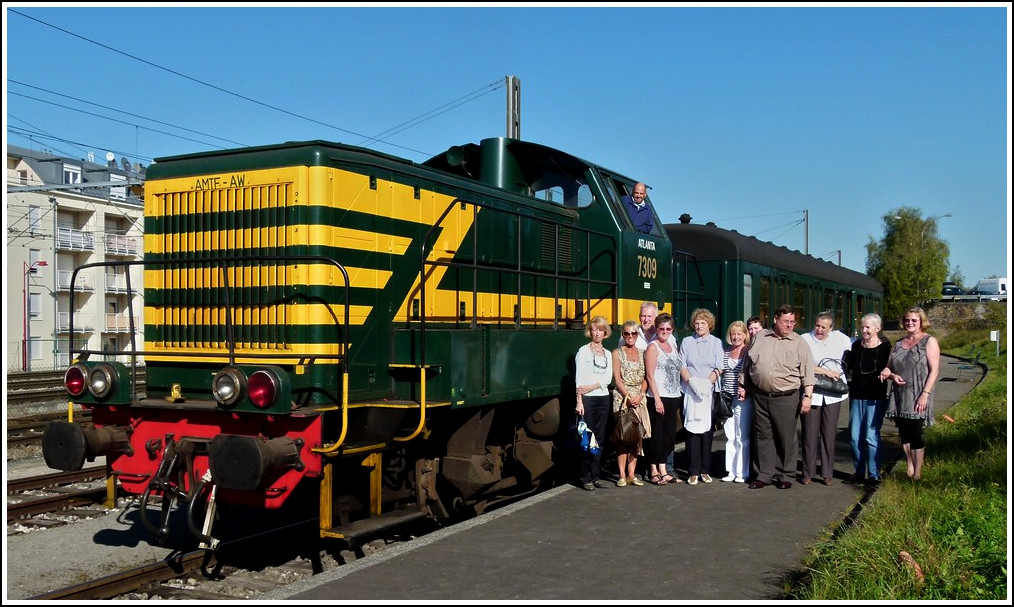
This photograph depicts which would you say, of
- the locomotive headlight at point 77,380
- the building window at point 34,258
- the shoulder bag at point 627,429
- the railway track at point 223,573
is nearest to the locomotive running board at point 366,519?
the railway track at point 223,573

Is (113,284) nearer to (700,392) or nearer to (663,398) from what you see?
(663,398)

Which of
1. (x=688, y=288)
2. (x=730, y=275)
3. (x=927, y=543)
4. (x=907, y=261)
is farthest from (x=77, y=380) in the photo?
(x=907, y=261)

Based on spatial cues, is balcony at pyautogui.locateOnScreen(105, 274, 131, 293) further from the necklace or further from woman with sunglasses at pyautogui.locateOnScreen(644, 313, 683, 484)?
the necklace

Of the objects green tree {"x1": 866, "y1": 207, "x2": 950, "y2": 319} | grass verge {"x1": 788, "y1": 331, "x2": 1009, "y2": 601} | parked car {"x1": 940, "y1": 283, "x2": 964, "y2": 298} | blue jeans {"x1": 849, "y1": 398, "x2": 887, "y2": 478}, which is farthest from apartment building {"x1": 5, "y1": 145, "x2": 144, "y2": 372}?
parked car {"x1": 940, "y1": 283, "x2": 964, "y2": 298}

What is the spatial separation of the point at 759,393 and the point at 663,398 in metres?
0.92

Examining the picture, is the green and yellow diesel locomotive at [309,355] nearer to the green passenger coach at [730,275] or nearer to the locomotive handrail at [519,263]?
the locomotive handrail at [519,263]

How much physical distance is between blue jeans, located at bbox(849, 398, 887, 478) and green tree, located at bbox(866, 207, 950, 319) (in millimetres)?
48072

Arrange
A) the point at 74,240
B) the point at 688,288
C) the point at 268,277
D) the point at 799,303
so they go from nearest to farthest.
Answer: the point at 268,277, the point at 688,288, the point at 799,303, the point at 74,240

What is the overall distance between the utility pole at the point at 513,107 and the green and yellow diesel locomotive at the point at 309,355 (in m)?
13.5

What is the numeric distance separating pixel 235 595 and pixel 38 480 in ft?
18.2

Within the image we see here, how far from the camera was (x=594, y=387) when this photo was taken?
8.13m

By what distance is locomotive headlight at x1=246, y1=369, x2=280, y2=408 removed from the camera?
5883 mm

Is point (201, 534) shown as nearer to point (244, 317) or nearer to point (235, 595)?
point (235, 595)

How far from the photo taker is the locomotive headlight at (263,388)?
5.88 meters
